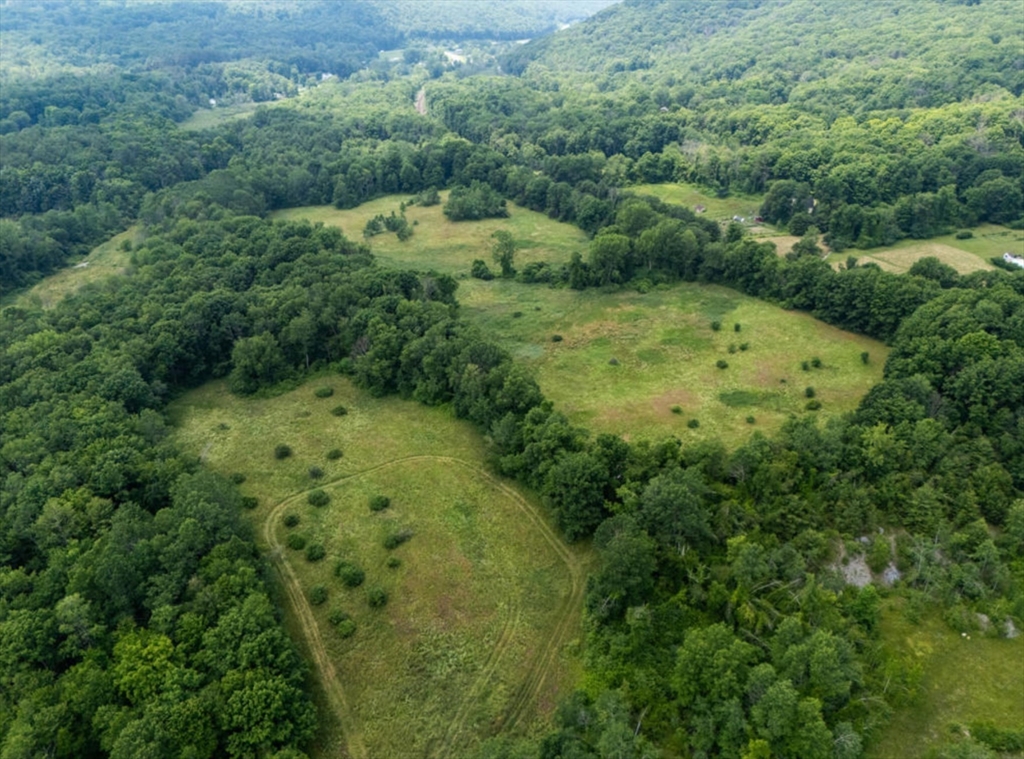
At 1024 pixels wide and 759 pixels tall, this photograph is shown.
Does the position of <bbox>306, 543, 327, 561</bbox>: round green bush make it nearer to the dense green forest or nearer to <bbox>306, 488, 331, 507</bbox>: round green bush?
the dense green forest

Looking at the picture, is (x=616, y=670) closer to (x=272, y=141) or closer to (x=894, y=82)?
(x=272, y=141)

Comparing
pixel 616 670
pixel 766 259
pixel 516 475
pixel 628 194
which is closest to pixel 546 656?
pixel 616 670

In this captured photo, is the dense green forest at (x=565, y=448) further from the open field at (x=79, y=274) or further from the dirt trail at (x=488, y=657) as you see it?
the open field at (x=79, y=274)

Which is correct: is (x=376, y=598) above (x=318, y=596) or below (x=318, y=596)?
above

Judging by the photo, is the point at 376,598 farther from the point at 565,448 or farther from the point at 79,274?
the point at 79,274

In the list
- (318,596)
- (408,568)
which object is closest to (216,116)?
(408,568)

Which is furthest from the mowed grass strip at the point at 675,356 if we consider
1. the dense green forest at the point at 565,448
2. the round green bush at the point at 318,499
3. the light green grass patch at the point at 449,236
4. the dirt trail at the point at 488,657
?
the round green bush at the point at 318,499

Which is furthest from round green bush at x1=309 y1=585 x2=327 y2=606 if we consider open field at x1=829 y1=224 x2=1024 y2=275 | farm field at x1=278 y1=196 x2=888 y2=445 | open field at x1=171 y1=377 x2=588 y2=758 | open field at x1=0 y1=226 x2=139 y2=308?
open field at x1=829 y1=224 x2=1024 y2=275
